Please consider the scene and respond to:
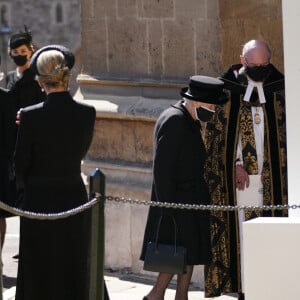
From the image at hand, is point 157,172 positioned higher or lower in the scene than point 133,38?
lower

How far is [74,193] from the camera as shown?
333 inches

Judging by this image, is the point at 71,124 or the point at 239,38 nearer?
the point at 71,124

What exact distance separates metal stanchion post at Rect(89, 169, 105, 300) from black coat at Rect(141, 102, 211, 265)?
132 cm

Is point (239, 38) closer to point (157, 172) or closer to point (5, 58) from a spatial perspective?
point (157, 172)

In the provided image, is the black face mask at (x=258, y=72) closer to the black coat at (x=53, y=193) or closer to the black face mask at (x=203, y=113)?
the black face mask at (x=203, y=113)

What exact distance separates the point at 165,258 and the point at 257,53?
1.33m

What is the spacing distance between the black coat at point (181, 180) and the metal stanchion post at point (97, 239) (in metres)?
1.32

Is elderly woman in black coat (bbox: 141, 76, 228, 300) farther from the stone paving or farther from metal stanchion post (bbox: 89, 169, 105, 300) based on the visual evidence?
metal stanchion post (bbox: 89, 169, 105, 300)

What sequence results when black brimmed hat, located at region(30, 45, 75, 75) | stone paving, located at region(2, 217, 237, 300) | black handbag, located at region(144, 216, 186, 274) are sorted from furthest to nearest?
stone paving, located at region(2, 217, 237, 300) → black handbag, located at region(144, 216, 186, 274) → black brimmed hat, located at region(30, 45, 75, 75)

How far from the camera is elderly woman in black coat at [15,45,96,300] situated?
27.3ft

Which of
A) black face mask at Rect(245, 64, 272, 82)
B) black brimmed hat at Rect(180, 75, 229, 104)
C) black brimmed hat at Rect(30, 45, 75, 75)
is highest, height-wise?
black brimmed hat at Rect(30, 45, 75, 75)

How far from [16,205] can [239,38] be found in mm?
1826

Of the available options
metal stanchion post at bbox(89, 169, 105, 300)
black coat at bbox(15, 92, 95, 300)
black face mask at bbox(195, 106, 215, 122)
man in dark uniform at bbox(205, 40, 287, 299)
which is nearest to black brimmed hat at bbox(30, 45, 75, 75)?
black coat at bbox(15, 92, 95, 300)

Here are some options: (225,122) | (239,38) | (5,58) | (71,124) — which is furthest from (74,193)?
(5,58)
